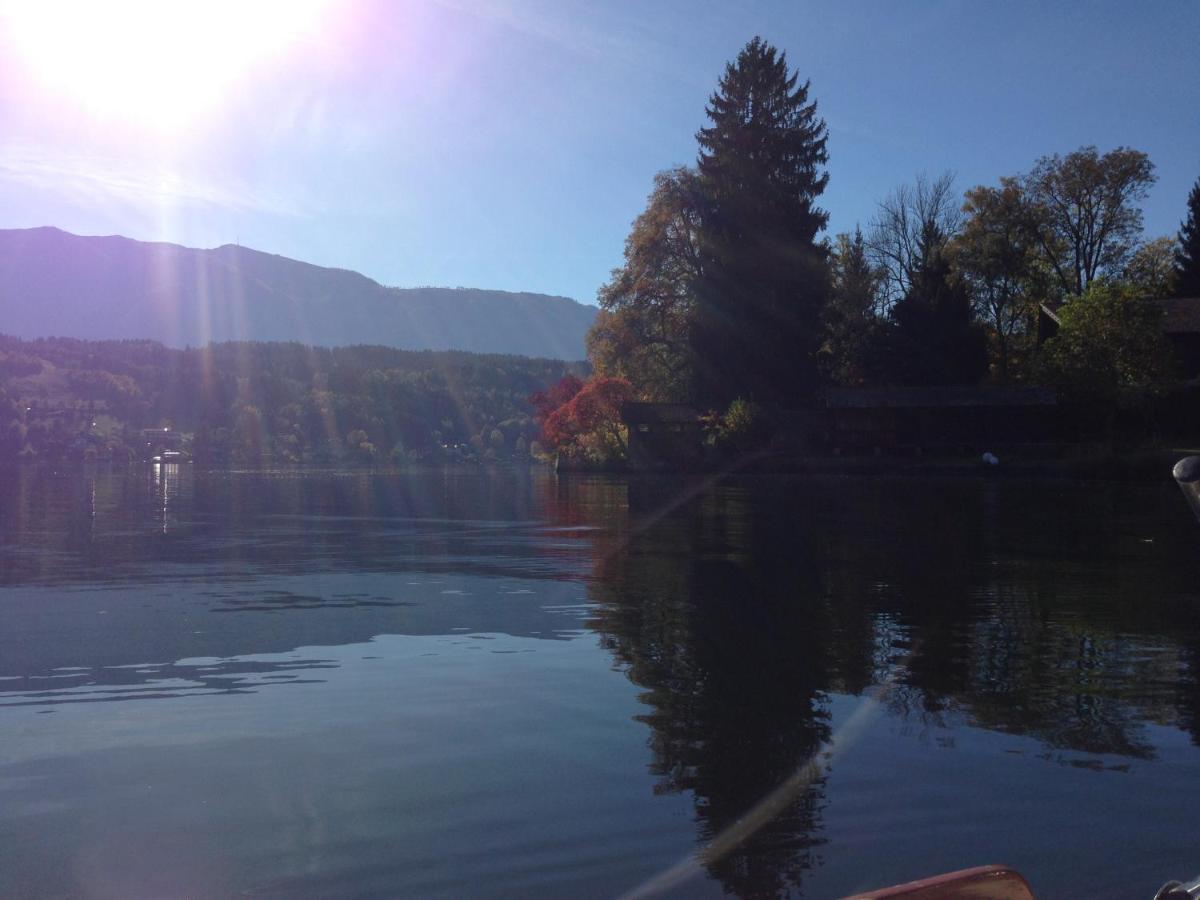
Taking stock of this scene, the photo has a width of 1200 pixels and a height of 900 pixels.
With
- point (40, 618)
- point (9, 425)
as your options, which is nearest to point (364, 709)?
point (40, 618)

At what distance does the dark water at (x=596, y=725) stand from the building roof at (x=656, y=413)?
42182mm

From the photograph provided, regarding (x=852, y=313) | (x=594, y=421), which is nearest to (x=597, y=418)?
(x=594, y=421)

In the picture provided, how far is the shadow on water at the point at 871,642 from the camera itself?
6.54m

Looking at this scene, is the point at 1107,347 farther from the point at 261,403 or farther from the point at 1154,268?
the point at 261,403

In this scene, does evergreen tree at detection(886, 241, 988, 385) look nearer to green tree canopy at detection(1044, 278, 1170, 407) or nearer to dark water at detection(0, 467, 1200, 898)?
green tree canopy at detection(1044, 278, 1170, 407)

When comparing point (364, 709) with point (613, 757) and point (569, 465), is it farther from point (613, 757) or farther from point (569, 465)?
point (569, 465)

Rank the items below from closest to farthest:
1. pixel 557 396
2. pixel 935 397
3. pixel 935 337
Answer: pixel 935 397 < pixel 935 337 < pixel 557 396

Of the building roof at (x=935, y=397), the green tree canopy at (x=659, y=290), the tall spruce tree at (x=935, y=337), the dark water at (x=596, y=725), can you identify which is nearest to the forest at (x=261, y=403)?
the green tree canopy at (x=659, y=290)

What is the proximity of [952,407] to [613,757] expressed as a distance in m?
51.9

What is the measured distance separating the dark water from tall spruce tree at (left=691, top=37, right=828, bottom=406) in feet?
124

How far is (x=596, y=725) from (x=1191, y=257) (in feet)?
235

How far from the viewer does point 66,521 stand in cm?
2712

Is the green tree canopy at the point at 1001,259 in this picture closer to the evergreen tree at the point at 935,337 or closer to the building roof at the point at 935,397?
the evergreen tree at the point at 935,337

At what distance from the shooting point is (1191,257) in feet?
220
